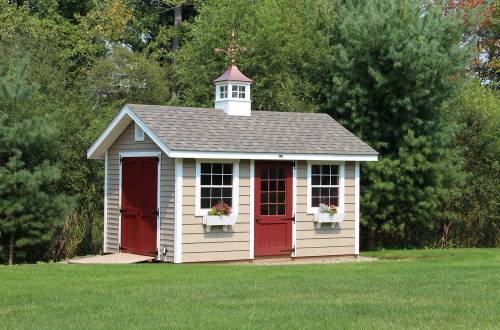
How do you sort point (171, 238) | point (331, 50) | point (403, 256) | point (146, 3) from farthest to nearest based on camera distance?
point (146, 3) → point (331, 50) → point (403, 256) → point (171, 238)

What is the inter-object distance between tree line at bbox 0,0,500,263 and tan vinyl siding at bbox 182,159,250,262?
9.11 ft

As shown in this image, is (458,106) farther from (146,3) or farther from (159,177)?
(146,3)

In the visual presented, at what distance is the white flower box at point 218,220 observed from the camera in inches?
677

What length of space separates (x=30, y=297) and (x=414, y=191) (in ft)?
39.6

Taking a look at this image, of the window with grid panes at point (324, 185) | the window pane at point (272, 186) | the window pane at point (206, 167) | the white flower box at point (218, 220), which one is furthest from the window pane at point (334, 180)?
the window pane at point (206, 167)

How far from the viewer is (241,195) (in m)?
17.9

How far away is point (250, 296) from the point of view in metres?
12.0

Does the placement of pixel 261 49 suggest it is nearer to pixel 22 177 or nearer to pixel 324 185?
pixel 324 185

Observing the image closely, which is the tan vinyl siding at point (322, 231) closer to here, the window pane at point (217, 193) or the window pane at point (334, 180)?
the window pane at point (334, 180)

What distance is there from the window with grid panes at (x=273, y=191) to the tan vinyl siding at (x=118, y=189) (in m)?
2.03

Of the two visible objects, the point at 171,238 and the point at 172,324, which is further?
the point at 171,238

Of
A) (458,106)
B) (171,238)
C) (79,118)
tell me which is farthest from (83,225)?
(458,106)

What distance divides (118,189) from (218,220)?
9.91ft

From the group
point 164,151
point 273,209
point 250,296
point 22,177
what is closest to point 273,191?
point 273,209
